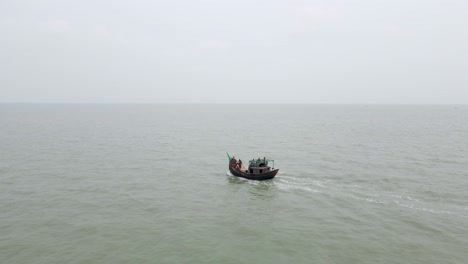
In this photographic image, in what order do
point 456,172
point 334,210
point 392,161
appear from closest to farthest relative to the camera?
point 334,210, point 456,172, point 392,161

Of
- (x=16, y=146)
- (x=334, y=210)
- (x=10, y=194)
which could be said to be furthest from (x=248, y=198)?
(x=16, y=146)

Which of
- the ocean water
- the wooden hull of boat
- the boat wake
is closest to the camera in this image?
the ocean water

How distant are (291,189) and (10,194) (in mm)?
35203

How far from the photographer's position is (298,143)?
82062 mm

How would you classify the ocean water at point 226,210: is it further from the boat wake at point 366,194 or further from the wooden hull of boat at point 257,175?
the wooden hull of boat at point 257,175

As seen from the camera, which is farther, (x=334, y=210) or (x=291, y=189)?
(x=291, y=189)

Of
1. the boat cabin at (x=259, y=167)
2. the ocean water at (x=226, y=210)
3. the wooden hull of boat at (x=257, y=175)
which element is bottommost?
the ocean water at (x=226, y=210)

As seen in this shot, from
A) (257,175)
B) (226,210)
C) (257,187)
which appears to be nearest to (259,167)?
(257,175)

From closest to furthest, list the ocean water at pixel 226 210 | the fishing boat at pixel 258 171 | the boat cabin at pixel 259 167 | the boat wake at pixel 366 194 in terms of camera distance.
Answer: the ocean water at pixel 226 210, the boat wake at pixel 366 194, the fishing boat at pixel 258 171, the boat cabin at pixel 259 167

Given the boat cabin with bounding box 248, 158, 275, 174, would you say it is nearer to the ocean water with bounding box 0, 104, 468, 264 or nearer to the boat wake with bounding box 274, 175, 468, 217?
the ocean water with bounding box 0, 104, 468, 264

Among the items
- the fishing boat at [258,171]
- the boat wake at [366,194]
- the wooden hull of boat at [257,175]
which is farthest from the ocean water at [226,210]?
the fishing boat at [258,171]

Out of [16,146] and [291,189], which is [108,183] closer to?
[291,189]

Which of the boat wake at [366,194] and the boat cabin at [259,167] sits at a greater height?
the boat cabin at [259,167]

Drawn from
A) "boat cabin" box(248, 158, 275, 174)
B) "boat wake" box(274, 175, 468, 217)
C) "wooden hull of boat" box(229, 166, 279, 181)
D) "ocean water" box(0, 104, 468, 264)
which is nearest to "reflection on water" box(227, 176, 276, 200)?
"ocean water" box(0, 104, 468, 264)
